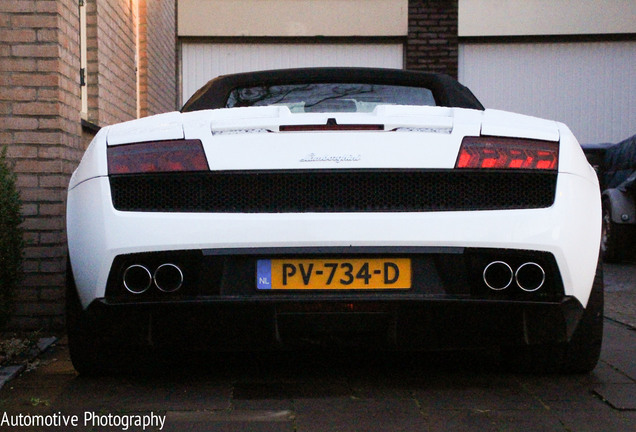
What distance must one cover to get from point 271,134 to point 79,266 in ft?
2.74

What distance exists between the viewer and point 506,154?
3160 mm

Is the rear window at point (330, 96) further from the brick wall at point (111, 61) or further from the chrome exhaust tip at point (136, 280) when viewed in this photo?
→ the brick wall at point (111, 61)

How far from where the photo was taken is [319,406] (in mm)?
3197

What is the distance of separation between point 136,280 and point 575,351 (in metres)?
1.75

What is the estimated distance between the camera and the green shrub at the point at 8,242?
4.10 m

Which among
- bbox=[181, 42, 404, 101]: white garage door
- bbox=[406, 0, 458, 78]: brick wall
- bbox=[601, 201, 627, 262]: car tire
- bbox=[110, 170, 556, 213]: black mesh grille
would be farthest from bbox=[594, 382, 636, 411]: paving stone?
bbox=[181, 42, 404, 101]: white garage door

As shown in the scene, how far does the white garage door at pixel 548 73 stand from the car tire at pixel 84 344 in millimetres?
10435

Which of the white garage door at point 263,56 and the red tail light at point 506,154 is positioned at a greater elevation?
the white garage door at point 263,56

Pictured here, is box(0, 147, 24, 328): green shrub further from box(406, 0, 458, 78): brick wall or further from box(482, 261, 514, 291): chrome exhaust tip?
box(406, 0, 458, 78): brick wall

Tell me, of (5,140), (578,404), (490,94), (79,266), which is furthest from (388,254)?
(490,94)

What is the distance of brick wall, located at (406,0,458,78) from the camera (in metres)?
13.1

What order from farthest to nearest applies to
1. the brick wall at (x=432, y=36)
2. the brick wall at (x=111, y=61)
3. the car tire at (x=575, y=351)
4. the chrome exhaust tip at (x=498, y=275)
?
the brick wall at (x=432, y=36)
the brick wall at (x=111, y=61)
the car tire at (x=575, y=351)
the chrome exhaust tip at (x=498, y=275)

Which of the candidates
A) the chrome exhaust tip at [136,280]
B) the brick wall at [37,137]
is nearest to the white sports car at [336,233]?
the chrome exhaust tip at [136,280]

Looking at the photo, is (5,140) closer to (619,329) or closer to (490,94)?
(619,329)
